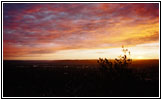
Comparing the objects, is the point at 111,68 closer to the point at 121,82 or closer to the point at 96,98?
the point at 121,82

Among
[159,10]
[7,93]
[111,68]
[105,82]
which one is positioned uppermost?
[159,10]

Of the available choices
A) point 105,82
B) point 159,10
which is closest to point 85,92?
point 105,82

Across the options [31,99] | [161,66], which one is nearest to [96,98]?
[31,99]

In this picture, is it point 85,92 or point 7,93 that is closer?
point 85,92

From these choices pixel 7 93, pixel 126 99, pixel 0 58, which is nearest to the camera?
pixel 126 99

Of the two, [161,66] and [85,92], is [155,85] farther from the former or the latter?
[85,92]

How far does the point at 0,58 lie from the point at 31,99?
1.79 meters

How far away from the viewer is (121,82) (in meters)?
6.99

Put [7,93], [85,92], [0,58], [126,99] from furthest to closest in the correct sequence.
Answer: [7,93], [85,92], [0,58], [126,99]

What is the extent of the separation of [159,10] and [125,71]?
2.48 m

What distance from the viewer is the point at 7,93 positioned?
7.54 meters

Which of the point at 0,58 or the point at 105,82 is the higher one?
the point at 0,58

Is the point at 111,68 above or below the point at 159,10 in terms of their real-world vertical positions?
below

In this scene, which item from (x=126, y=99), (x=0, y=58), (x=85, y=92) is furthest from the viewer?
(x=85, y=92)
